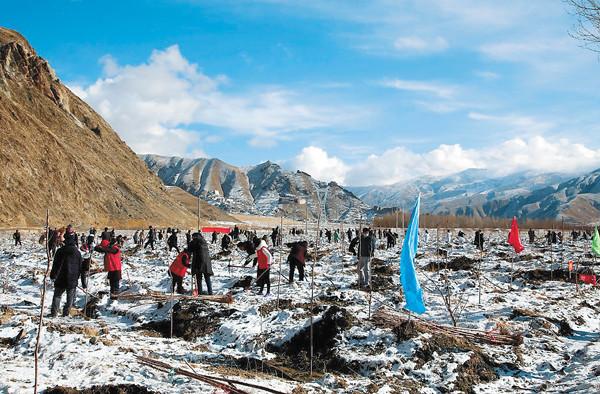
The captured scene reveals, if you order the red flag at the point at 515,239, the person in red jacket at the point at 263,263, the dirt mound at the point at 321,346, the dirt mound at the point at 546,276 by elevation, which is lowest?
the dirt mound at the point at 321,346

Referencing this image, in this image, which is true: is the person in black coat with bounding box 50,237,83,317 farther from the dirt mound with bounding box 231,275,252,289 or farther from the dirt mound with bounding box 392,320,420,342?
the dirt mound with bounding box 392,320,420,342

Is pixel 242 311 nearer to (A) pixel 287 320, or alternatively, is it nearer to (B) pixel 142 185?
(A) pixel 287 320

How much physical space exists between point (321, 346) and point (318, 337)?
29 centimetres

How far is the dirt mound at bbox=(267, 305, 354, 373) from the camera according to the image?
7797 millimetres

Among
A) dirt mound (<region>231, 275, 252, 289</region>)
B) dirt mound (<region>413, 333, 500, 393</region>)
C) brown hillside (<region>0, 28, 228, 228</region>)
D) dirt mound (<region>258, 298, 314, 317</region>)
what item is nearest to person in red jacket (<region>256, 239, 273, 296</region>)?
dirt mound (<region>231, 275, 252, 289</region>)

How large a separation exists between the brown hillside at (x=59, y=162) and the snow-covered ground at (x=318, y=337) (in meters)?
40.3

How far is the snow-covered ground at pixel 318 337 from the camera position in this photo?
6.43 metres

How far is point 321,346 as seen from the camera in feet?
28.1

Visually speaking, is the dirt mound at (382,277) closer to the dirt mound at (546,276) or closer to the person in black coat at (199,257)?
the dirt mound at (546,276)

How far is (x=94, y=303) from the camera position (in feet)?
38.6

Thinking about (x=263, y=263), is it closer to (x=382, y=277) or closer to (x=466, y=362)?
(x=382, y=277)

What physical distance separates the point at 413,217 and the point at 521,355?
286 cm

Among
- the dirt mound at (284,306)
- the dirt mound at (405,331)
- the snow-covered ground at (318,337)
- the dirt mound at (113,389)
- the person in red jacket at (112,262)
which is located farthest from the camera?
the person in red jacket at (112,262)

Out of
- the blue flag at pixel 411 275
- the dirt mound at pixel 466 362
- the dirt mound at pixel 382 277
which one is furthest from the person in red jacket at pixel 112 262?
the dirt mound at pixel 466 362
